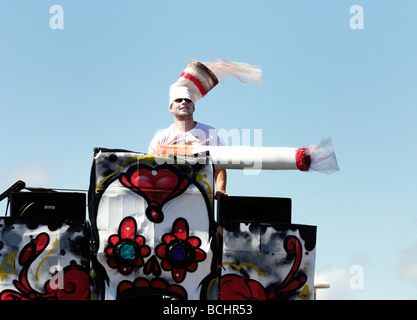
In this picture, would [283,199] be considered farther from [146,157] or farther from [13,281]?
[13,281]

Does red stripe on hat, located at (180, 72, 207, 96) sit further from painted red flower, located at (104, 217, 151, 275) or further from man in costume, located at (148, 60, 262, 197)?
painted red flower, located at (104, 217, 151, 275)

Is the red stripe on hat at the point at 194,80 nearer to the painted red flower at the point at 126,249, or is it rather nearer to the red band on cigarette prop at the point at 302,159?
the red band on cigarette prop at the point at 302,159

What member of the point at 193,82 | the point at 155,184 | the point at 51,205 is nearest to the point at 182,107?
the point at 193,82

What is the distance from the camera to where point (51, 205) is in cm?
1047

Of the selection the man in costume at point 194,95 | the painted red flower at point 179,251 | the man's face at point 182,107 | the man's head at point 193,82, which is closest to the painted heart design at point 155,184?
the painted red flower at point 179,251

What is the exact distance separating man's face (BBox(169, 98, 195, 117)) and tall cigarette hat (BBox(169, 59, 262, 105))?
0.18 ft

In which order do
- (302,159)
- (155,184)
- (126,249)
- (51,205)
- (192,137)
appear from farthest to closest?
(192,137)
(302,159)
(51,205)
(155,184)
(126,249)

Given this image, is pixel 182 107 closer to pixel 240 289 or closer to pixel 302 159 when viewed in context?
pixel 302 159

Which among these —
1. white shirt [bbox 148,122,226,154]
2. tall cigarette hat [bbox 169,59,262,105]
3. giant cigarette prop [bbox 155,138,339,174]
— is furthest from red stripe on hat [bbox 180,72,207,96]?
giant cigarette prop [bbox 155,138,339,174]

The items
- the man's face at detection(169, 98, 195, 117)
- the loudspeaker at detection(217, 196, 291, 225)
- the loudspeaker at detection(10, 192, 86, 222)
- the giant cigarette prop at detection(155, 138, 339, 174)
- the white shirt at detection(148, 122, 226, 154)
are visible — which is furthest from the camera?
the man's face at detection(169, 98, 195, 117)

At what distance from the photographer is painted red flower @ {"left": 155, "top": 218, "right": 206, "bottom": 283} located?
1023 centimetres

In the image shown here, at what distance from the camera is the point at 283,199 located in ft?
35.3

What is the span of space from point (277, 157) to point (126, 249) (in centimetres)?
261
